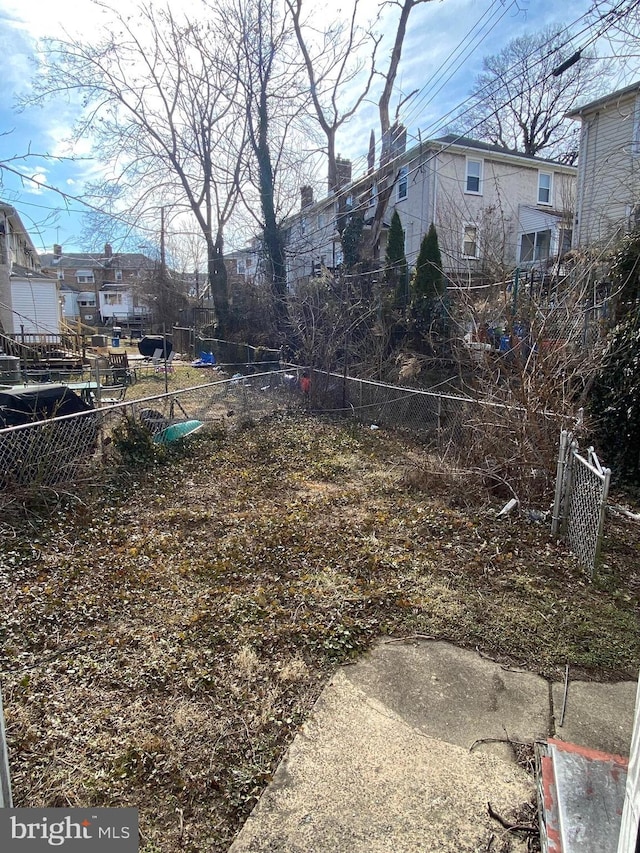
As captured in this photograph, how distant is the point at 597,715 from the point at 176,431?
6.26 metres

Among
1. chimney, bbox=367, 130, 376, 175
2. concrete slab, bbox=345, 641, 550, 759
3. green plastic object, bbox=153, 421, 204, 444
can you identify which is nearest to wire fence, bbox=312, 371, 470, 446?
green plastic object, bbox=153, 421, 204, 444

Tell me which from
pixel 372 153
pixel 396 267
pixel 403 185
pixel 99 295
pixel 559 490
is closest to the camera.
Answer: pixel 559 490

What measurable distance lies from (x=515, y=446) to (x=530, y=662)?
9.37 feet

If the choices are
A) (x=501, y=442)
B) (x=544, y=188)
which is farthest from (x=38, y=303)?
(x=501, y=442)

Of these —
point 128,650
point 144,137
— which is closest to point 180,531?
point 128,650

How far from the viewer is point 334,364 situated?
11.2 meters

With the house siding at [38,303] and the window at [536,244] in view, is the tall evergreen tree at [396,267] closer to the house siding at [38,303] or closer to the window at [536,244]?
the window at [536,244]

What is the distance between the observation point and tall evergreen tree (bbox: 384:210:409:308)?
42.4 ft

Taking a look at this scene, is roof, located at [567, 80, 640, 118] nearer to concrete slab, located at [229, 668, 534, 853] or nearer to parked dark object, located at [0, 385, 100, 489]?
parked dark object, located at [0, 385, 100, 489]

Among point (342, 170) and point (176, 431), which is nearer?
point (176, 431)

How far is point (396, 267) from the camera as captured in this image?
44.8ft

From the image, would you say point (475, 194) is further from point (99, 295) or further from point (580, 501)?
point (99, 295)

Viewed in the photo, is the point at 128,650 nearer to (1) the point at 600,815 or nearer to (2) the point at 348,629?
(2) the point at 348,629

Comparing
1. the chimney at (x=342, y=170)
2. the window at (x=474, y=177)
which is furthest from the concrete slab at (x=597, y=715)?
the window at (x=474, y=177)
